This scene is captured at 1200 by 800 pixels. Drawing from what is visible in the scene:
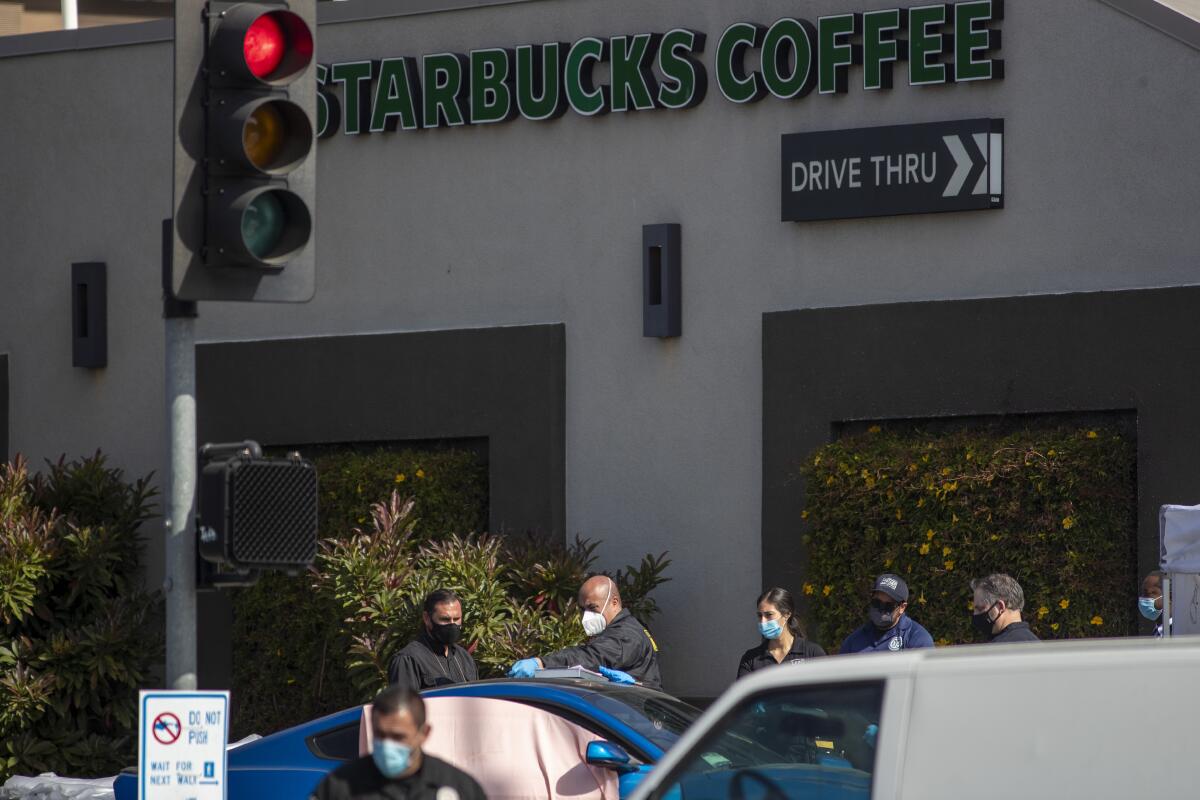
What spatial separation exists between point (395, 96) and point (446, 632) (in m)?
6.49

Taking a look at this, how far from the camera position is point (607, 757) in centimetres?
908

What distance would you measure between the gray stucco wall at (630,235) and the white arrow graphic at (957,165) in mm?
236

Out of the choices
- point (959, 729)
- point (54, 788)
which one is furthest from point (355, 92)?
point (959, 729)

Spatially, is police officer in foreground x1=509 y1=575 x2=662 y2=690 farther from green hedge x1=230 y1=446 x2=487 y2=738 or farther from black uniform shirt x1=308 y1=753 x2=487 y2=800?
black uniform shirt x1=308 y1=753 x2=487 y2=800

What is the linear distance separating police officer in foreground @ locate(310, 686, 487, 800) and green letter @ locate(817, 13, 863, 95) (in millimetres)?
9154

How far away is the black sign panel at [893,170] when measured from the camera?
14.5 m

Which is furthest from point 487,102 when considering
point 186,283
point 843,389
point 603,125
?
point 186,283

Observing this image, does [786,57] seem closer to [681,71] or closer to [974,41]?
[681,71]

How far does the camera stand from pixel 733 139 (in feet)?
51.2

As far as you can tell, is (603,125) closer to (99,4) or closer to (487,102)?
(487,102)

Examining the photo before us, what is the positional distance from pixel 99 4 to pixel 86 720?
10.1 meters

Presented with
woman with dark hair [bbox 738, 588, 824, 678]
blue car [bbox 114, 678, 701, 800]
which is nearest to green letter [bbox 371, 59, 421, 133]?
woman with dark hair [bbox 738, 588, 824, 678]

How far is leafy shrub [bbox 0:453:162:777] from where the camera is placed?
15.6 m

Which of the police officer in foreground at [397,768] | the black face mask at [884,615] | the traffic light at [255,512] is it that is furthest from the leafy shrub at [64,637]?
the police officer in foreground at [397,768]
